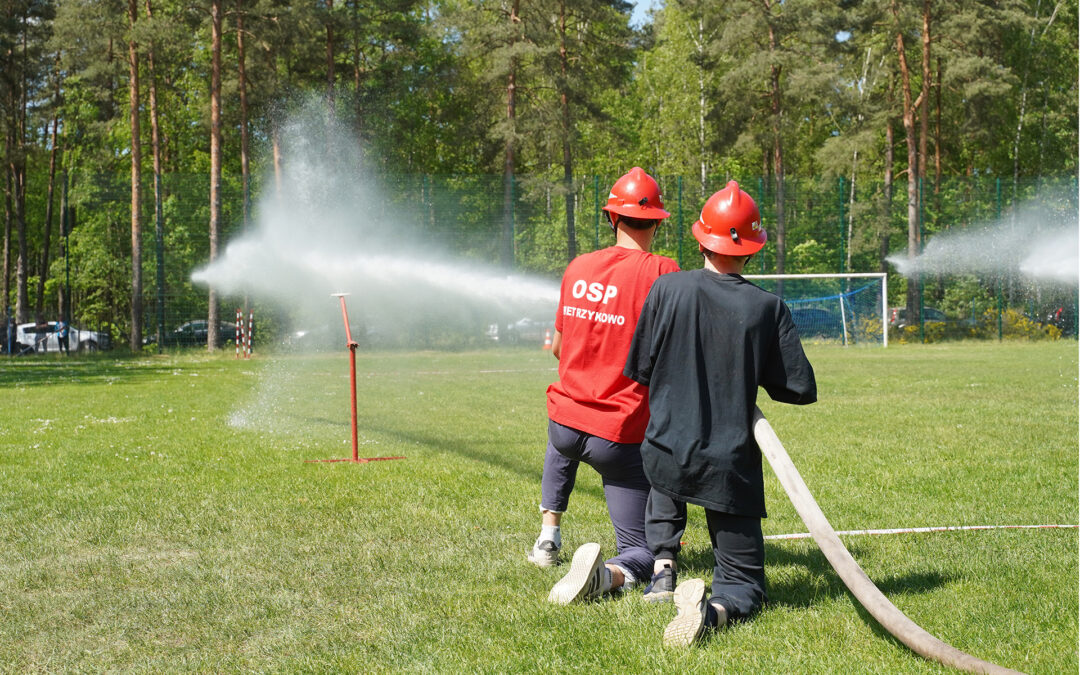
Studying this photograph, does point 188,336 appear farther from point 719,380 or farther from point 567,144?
point 719,380

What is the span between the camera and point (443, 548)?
5.61m

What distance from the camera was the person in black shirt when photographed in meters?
4.07

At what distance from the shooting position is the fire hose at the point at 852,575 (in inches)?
144

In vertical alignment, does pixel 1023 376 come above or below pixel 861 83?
below

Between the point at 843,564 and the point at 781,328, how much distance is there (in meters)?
0.93

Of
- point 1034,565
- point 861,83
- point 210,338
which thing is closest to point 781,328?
point 1034,565

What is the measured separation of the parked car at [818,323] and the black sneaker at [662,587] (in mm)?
28019

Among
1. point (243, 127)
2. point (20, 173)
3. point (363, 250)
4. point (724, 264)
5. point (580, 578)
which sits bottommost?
point (580, 578)

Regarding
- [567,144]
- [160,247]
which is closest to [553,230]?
[567,144]

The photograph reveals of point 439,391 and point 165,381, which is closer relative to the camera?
point 439,391

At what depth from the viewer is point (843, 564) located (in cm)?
398

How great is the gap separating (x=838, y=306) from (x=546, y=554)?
2879 centimetres

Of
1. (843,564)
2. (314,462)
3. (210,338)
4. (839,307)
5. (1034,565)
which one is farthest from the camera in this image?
(839,307)

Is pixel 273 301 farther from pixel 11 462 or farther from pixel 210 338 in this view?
pixel 11 462
